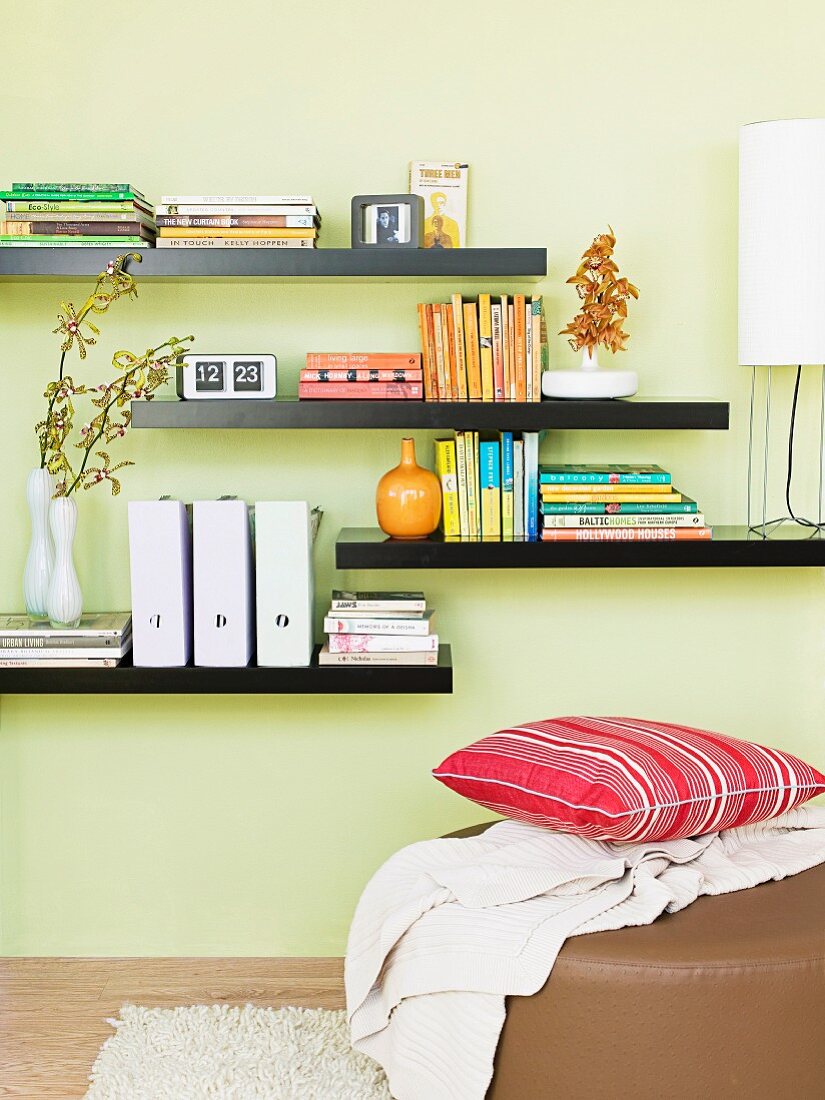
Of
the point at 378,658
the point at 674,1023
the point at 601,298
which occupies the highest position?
→ the point at 601,298

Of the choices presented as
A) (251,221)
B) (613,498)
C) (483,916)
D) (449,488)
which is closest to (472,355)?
(449,488)

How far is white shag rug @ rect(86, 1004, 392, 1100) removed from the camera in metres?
2.13

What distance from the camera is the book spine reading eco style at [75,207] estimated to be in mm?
2287

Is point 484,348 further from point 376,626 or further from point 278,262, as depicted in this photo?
point 376,626

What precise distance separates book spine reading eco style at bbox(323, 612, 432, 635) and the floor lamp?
34.1 inches

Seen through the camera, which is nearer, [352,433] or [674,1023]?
[674,1023]

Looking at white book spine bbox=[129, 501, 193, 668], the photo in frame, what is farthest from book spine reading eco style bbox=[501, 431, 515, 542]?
white book spine bbox=[129, 501, 193, 668]

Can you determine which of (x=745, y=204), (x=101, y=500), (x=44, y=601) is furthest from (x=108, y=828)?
(x=745, y=204)

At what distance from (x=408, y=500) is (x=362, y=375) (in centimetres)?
27

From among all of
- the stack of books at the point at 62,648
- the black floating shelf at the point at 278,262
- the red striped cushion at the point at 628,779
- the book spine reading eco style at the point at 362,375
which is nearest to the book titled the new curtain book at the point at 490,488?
the book spine reading eco style at the point at 362,375

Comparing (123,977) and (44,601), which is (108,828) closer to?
(123,977)

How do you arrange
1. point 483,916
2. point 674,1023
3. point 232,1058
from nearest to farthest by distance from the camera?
1. point 674,1023
2. point 483,916
3. point 232,1058

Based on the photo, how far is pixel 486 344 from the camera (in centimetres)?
237

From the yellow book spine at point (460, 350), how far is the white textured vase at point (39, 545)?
90cm
